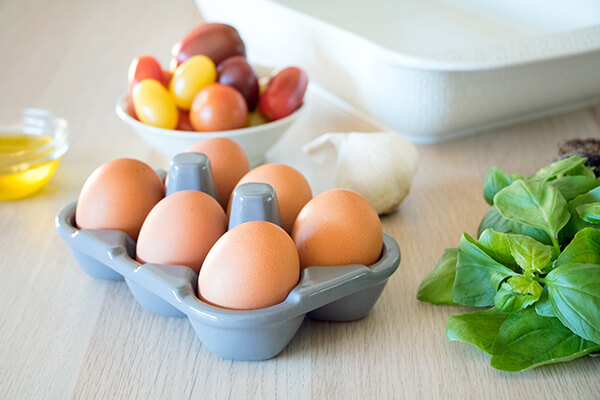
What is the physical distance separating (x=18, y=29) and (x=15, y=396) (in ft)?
3.06

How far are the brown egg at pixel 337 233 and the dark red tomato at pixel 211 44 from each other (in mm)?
358

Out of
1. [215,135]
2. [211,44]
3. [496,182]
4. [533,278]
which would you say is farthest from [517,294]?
[211,44]

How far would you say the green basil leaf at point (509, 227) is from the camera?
50cm

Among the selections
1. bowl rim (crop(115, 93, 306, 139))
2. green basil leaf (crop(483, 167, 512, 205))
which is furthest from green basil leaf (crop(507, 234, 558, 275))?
bowl rim (crop(115, 93, 306, 139))

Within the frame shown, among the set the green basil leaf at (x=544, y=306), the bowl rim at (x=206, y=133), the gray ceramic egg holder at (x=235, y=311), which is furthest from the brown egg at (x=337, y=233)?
the bowl rim at (x=206, y=133)

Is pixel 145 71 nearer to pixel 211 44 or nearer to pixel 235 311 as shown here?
pixel 211 44

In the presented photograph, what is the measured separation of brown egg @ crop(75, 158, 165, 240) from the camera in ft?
1.75

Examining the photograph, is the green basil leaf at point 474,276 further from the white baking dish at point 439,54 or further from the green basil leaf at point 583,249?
the white baking dish at point 439,54

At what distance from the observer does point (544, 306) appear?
0.46m

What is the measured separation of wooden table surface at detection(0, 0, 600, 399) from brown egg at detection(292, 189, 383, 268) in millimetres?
65

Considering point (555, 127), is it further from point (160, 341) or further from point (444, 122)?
point (160, 341)

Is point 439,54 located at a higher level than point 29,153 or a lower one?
higher

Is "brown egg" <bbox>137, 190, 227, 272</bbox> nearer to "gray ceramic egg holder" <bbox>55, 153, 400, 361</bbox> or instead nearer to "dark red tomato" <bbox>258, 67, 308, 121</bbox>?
"gray ceramic egg holder" <bbox>55, 153, 400, 361</bbox>

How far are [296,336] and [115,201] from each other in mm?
181
